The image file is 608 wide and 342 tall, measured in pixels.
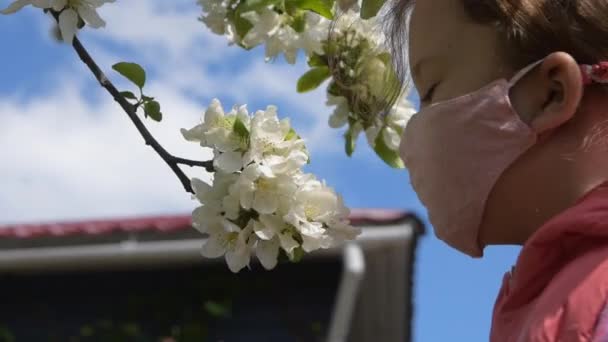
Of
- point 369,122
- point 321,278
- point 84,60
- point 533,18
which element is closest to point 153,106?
point 84,60

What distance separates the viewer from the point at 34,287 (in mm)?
5957

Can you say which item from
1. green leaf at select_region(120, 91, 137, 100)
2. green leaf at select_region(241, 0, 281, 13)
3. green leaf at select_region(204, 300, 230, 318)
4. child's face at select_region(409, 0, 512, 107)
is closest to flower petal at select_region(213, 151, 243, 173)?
green leaf at select_region(120, 91, 137, 100)

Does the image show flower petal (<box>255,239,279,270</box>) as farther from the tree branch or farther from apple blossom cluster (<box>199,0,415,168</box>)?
apple blossom cluster (<box>199,0,415,168</box>)

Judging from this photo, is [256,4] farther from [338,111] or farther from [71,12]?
[71,12]

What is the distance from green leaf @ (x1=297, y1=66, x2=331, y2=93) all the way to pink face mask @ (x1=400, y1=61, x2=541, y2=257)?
75 cm

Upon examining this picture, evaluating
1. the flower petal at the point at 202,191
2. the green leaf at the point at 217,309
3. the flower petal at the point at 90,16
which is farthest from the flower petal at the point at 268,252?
the green leaf at the point at 217,309

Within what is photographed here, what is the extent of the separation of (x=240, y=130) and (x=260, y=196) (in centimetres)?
11

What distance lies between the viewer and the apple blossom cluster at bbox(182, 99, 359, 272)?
1859mm

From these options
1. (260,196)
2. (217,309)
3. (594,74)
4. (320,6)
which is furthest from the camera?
(217,309)

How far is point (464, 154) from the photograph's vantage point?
5.14ft

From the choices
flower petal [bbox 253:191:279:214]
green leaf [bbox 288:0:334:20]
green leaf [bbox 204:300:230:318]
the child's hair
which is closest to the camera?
the child's hair

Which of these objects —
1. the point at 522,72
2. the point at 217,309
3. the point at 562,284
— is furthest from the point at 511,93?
the point at 217,309

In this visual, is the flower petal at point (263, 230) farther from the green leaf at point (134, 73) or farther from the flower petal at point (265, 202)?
the green leaf at point (134, 73)

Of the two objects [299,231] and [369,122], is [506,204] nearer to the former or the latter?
[299,231]
